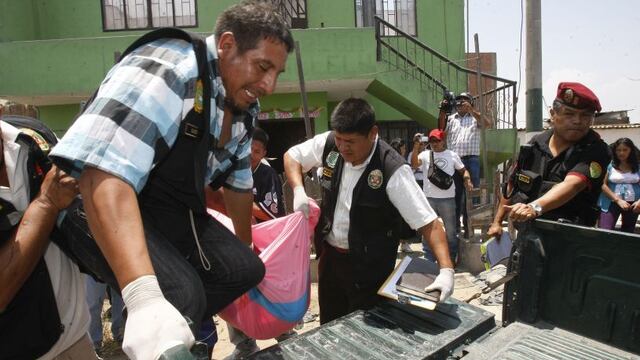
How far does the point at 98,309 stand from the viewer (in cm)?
334

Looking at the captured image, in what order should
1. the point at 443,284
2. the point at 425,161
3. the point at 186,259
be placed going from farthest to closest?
1. the point at 425,161
2. the point at 443,284
3. the point at 186,259

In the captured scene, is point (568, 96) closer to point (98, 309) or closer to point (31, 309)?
point (31, 309)

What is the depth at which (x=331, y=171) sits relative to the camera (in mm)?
2666

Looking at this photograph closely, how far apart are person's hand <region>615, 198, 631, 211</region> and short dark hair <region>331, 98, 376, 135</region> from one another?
4.91 meters

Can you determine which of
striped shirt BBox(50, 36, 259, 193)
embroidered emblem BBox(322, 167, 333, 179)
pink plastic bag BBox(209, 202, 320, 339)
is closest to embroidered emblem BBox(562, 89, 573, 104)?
embroidered emblem BBox(322, 167, 333, 179)

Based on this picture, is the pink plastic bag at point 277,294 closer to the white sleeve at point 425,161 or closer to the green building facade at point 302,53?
the white sleeve at point 425,161

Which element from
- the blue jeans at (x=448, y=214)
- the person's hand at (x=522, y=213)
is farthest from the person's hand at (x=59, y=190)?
the blue jeans at (x=448, y=214)

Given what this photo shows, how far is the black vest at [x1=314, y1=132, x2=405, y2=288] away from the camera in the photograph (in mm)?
2447

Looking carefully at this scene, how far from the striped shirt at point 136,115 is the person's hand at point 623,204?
6165 mm

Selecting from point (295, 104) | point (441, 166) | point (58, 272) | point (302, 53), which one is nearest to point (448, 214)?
point (441, 166)

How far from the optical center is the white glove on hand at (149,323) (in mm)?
965

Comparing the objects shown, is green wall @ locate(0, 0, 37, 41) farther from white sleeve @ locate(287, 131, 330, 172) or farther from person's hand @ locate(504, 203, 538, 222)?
person's hand @ locate(504, 203, 538, 222)

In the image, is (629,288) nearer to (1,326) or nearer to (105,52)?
(1,326)

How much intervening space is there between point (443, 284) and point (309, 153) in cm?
133
